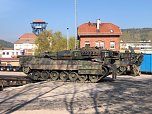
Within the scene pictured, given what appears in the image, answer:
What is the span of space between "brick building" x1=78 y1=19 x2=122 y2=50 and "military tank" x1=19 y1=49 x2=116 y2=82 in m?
33.8

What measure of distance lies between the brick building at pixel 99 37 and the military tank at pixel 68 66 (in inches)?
1333


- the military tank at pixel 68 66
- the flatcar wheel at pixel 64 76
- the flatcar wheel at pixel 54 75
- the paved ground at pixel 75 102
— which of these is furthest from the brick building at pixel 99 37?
the paved ground at pixel 75 102

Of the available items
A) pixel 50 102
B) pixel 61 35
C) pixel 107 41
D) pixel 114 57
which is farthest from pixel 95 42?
pixel 50 102

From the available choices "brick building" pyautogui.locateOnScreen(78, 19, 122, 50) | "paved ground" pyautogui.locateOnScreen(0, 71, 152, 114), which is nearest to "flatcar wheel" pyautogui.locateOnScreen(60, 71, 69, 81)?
"paved ground" pyautogui.locateOnScreen(0, 71, 152, 114)

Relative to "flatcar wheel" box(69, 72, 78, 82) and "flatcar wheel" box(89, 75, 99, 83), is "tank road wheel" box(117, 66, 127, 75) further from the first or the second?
"flatcar wheel" box(69, 72, 78, 82)

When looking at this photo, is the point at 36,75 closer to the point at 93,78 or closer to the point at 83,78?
the point at 83,78

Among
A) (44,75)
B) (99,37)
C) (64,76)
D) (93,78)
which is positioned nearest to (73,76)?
(64,76)

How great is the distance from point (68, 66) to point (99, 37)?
36.7m

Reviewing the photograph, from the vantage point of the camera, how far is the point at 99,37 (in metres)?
61.7

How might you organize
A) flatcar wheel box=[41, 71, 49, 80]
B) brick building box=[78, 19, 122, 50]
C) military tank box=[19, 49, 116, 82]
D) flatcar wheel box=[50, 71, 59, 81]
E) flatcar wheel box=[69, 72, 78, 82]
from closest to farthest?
1. military tank box=[19, 49, 116, 82]
2. flatcar wheel box=[69, 72, 78, 82]
3. flatcar wheel box=[50, 71, 59, 81]
4. flatcar wheel box=[41, 71, 49, 80]
5. brick building box=[78, 19, 122, 50]

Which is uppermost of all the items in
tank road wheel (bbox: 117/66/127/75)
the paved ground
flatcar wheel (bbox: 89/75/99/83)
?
tank road wheel (bbox: 117/66/127/75)

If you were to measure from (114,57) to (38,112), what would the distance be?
55.3ft

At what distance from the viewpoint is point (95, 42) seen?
201 feet

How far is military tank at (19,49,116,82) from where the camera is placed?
82.7 ft
